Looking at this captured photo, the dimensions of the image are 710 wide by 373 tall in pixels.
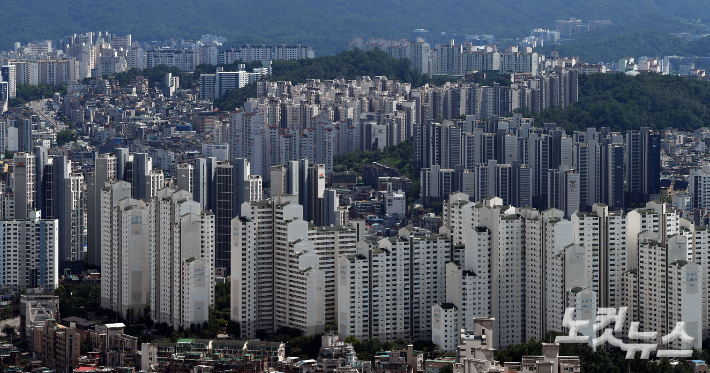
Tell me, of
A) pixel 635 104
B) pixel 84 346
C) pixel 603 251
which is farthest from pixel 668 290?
pixel 635 104

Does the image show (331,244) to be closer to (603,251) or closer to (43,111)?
(603,251)

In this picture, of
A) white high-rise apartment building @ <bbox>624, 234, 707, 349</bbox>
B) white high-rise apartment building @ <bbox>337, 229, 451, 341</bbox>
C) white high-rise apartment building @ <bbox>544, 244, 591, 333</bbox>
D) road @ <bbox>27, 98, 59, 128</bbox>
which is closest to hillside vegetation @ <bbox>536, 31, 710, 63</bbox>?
road @ <bbox>27, 98, 59, 128</bbox>

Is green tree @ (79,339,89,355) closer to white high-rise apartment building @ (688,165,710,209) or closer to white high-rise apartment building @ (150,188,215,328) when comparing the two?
white high-rise apartment building @ (150,188,215,328)

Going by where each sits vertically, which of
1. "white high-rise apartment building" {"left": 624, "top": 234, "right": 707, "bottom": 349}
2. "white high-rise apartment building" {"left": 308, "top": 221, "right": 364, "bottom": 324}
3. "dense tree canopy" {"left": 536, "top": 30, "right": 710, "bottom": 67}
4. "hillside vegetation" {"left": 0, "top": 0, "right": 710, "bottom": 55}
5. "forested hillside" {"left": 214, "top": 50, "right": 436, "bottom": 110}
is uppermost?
"hillside vegetation" {"left": 0, "top": 0, "right": 710, "bottom": 55}

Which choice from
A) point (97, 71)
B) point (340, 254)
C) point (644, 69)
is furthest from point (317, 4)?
point (340, 254)

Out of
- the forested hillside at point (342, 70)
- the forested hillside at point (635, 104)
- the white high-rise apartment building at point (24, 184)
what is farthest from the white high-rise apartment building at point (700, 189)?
the forested hillside at point (342, 70)

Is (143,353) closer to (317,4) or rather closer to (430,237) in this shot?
(430,237)

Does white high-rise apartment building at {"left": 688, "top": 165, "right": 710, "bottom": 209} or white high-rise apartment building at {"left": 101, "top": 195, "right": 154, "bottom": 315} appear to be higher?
white high-rise apartment building at {"left": 688, "top": 165, "right": 710, "bottom": 209}
